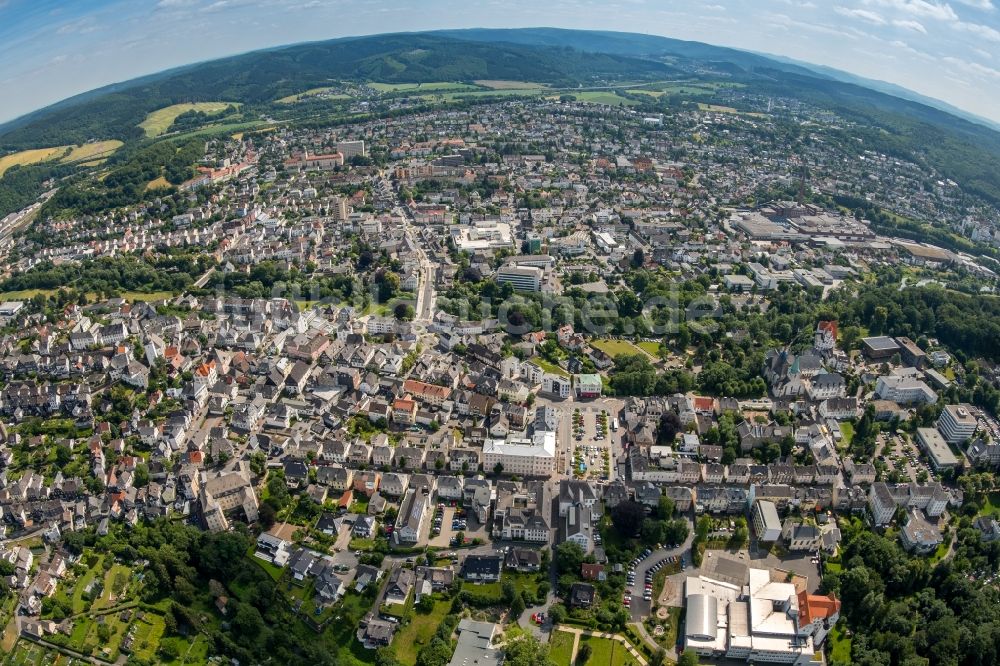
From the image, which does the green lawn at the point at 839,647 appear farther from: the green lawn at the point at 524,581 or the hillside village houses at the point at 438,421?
the green lawn at the point at 524,581

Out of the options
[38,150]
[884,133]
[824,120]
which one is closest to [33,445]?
[38,150]

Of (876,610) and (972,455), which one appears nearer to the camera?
(876,610)

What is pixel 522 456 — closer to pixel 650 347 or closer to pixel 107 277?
pixel 650 347

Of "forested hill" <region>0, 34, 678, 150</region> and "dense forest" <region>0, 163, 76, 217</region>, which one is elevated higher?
"forested hill" <region>0, 34, 678, 150</region>

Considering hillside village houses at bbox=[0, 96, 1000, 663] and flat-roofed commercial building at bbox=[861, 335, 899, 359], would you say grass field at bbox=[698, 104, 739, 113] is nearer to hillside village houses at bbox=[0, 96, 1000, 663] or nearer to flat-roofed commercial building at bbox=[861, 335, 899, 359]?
hillside village houses at bbox=[0, 96, 1000, 663]

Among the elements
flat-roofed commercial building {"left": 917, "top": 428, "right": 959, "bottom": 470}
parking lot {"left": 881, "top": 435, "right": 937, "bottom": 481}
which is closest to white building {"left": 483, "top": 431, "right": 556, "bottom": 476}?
parking lot {"left": 881, "top": 435, "right": 937, "bottom": 481}

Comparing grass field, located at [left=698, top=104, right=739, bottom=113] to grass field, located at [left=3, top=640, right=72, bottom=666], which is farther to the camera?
grass field, located at [left=698, top=104, right=739, bottom=113]

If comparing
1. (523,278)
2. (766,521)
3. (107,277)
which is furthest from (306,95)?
(766,521)

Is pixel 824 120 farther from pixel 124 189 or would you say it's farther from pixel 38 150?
pixel 38 150
